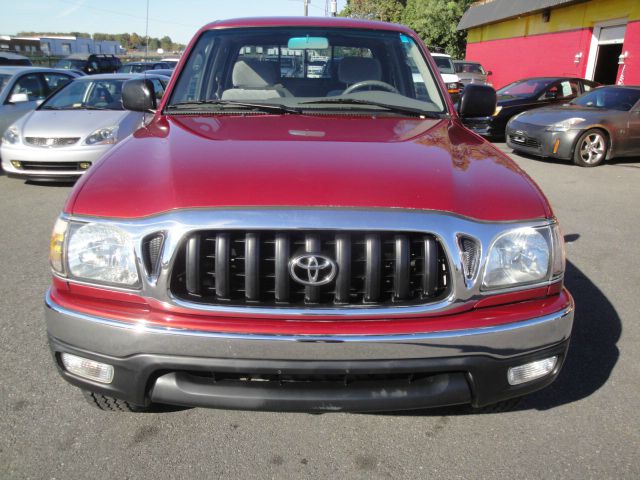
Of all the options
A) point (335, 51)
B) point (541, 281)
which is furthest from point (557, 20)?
point (541, 281)

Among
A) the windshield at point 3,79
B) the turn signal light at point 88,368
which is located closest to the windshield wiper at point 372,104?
the turn signal light at point 88,368

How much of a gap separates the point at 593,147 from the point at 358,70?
7.62 m

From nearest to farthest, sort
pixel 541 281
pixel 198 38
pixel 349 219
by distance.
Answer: pixel 349 219 → pixel 541 281 → pixel 198 38

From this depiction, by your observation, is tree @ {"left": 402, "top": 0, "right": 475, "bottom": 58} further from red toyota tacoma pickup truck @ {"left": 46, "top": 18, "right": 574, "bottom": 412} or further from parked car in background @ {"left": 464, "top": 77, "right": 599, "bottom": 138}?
red toyota tacoma pickup truck @ {"left": 46, "top": 18, "right": 574, "bottom": 412}

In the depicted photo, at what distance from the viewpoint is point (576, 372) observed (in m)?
2.85

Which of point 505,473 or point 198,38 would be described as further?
point 198,38

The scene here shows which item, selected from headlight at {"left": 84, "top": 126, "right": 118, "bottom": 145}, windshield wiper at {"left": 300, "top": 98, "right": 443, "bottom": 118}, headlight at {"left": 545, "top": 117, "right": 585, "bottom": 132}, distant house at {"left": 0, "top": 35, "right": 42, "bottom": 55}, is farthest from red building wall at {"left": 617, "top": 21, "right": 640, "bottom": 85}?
distant house at {"left": 0, "top": 35, "right": 42, "bottom": 55}

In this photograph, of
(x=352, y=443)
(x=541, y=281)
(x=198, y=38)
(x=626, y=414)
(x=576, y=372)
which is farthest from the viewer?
(x=198, y=38)

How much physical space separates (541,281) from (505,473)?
0.81 m

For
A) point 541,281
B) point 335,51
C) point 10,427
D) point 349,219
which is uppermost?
point 335,51

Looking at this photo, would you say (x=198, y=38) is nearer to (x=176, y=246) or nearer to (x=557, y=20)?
(x=176, y=246)

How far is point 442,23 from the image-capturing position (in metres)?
32.4

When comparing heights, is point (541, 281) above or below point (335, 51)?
below

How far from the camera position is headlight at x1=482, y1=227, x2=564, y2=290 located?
6.28 ft
